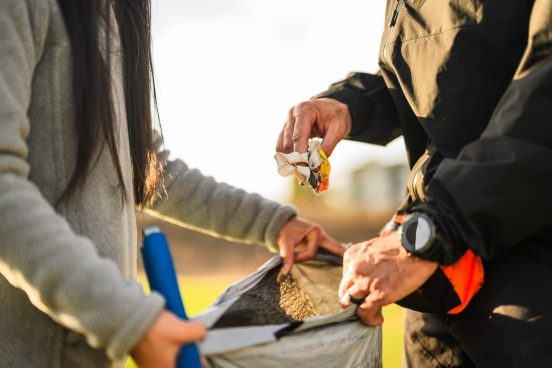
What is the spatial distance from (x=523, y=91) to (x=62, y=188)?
1127 millimetres

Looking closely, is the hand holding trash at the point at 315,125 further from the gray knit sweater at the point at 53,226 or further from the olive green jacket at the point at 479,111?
the gray knit sweater at the point at 53,226

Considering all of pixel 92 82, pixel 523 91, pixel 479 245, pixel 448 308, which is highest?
pixel 523 91

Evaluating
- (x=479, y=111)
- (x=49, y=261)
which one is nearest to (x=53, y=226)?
(x=49, y=261)

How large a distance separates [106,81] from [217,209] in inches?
27.3

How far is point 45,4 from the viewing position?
152 centimetres

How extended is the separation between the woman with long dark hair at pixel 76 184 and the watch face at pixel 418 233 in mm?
529

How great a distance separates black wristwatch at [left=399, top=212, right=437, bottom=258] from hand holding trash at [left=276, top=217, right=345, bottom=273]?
0.47 metres

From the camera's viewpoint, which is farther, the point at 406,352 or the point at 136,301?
the point at 406,352

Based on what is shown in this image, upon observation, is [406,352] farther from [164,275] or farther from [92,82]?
[92,82]

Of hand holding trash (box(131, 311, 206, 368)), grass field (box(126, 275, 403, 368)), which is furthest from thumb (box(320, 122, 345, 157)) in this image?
grass field (box(126, 275, 403, 368))

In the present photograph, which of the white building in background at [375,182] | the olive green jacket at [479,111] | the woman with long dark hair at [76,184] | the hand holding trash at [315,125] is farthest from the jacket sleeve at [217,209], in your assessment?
the white building in background at [375,182]

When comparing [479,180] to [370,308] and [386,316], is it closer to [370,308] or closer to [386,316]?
[370,308]

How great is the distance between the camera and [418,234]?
1.66 metres

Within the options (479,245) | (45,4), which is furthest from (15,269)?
(479,245)
